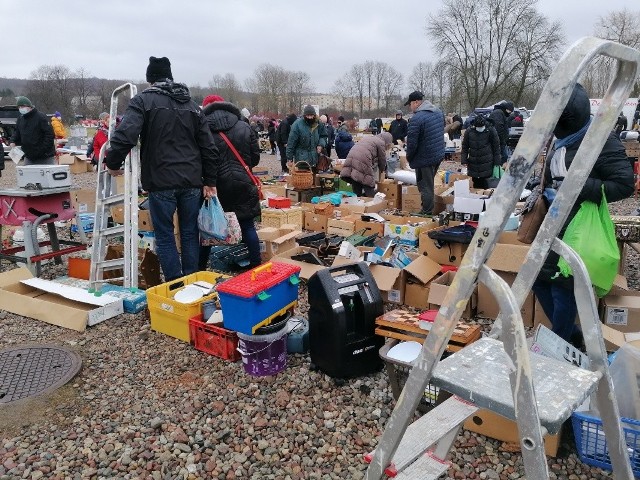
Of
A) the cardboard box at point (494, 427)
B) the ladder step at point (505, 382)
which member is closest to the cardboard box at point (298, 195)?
the cardboard box at point (494, 427)

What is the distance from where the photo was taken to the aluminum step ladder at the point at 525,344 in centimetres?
122

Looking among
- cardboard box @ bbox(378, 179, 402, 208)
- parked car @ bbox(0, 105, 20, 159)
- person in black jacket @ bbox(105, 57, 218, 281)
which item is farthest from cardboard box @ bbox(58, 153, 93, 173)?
person in black jacket @ bbox(105, 57, 218, 281)

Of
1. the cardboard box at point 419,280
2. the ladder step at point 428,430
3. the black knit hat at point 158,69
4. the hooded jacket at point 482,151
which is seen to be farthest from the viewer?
the hooded jacket at point 482,151

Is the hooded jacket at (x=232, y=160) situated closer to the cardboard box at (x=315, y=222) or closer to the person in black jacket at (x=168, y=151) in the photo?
the person in black jacket at (x=168, y=151)

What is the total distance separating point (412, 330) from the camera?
123 inches

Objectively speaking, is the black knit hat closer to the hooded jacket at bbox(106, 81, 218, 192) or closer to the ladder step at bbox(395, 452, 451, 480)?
the hooded jacket at bbox(106, 81, 218, 192)

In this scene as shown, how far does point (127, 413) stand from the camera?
310 centimetres

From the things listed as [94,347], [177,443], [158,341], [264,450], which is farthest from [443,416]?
[94,347]

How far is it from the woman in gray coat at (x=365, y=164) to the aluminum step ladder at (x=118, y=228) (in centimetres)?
419

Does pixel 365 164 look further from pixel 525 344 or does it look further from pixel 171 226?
pixel 525 344

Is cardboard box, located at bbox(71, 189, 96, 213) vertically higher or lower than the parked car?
lower

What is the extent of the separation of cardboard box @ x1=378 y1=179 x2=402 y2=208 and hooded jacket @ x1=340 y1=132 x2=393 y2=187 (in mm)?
434

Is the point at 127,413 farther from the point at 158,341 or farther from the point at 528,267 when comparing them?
the point at 528,267

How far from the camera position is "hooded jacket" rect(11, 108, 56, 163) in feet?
26.2
